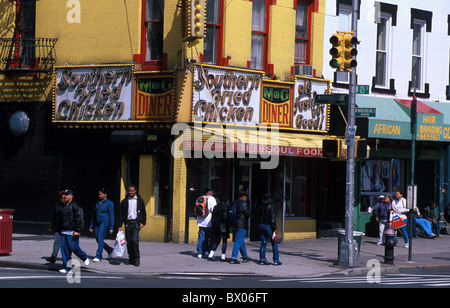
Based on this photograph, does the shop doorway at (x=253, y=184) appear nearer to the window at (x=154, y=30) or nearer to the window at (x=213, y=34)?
the window at (x=213, y=34)

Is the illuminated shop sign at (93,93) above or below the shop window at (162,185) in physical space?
above

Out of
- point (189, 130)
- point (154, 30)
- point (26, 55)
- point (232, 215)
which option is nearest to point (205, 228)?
point (232, 215)

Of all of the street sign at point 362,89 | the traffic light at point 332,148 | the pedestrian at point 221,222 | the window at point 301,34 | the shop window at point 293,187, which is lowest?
the pedestrian at point 221,222

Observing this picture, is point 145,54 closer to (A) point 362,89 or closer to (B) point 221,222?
(B) point 221,222

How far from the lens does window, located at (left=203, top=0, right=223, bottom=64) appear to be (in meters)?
23.4

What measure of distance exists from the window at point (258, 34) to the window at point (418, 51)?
6884 mm

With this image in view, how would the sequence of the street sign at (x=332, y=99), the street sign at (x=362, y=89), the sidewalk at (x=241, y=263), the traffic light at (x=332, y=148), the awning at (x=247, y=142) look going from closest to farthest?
the sidewalk at (x=241, y=263) < the traffic light at (x=332, y=148) < the street sign at (x=332, y=99) < the street sign at (x=362, y=89) < the awning at (x=247, y=142)

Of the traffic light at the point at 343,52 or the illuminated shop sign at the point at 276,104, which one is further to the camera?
the illuminated shop sign at the point at 276,104

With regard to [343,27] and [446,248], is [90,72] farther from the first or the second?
[446,248]

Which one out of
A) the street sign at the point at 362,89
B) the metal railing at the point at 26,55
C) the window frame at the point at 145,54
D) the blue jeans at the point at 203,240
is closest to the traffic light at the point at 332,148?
the street sign at the point at 362,89

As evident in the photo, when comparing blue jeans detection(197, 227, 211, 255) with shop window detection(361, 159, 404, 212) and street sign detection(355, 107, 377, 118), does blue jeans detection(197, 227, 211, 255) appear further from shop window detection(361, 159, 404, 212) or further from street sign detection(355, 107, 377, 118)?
shop window detection(361, 159, 404, 212)

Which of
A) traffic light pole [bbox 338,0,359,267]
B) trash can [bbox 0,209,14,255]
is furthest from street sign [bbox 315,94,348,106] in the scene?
trash can [bbox 0,209,14,255]

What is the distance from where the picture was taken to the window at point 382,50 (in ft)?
91.2

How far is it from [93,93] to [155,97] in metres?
2.05
